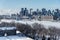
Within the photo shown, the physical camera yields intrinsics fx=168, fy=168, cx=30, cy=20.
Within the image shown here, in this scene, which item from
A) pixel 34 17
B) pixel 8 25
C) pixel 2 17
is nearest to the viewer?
pixel 2 17

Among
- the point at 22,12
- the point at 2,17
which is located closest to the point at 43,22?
the point at 22,12

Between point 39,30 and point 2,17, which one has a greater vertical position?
point 2,17

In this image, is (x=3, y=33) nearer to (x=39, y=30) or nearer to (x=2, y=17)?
(x=2, y=17)

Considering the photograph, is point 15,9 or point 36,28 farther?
point 36,28

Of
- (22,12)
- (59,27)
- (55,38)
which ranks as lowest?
(55,38)

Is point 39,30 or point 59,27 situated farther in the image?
point 39,30

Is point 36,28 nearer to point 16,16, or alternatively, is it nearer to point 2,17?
point 16,16

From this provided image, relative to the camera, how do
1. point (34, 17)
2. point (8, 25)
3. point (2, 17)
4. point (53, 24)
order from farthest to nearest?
point (8, 25)
point (34, 17)
point (2, 17)
point (53, 24)

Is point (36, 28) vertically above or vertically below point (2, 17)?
below

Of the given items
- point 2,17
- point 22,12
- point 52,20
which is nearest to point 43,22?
point 52,20
